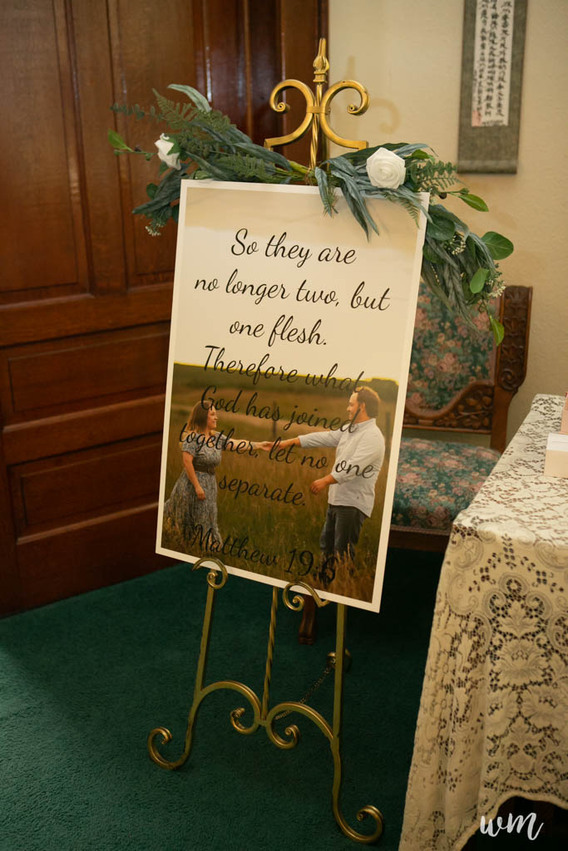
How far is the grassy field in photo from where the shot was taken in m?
1.58

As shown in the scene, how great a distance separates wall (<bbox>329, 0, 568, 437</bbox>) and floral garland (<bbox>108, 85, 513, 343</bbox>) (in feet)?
3.94

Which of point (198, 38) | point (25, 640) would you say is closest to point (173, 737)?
point (25, 640)

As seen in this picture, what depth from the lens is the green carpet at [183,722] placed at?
5.87 ft

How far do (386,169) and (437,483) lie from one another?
1.14 m

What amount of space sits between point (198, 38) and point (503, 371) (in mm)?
1484

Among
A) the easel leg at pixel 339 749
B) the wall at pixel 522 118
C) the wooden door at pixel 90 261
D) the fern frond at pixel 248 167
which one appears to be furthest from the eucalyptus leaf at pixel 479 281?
the wooden door at pixel 90 261

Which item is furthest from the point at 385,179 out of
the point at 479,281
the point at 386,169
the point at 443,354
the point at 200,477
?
the point at 443,354

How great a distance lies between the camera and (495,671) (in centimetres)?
134

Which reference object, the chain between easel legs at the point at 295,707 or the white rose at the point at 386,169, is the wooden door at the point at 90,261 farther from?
the white rose at the point at 386,169

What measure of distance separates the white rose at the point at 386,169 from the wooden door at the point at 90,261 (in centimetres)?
134

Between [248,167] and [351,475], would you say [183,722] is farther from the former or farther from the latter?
[248,167]

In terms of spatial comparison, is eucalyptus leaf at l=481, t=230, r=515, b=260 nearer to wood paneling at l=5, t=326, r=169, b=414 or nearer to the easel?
the easel

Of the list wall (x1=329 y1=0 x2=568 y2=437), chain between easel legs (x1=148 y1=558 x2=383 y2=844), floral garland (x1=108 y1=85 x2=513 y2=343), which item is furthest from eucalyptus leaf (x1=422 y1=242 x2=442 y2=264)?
wall (x1=329 y1=0 x2=568 y2=437)

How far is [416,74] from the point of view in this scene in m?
2.72
